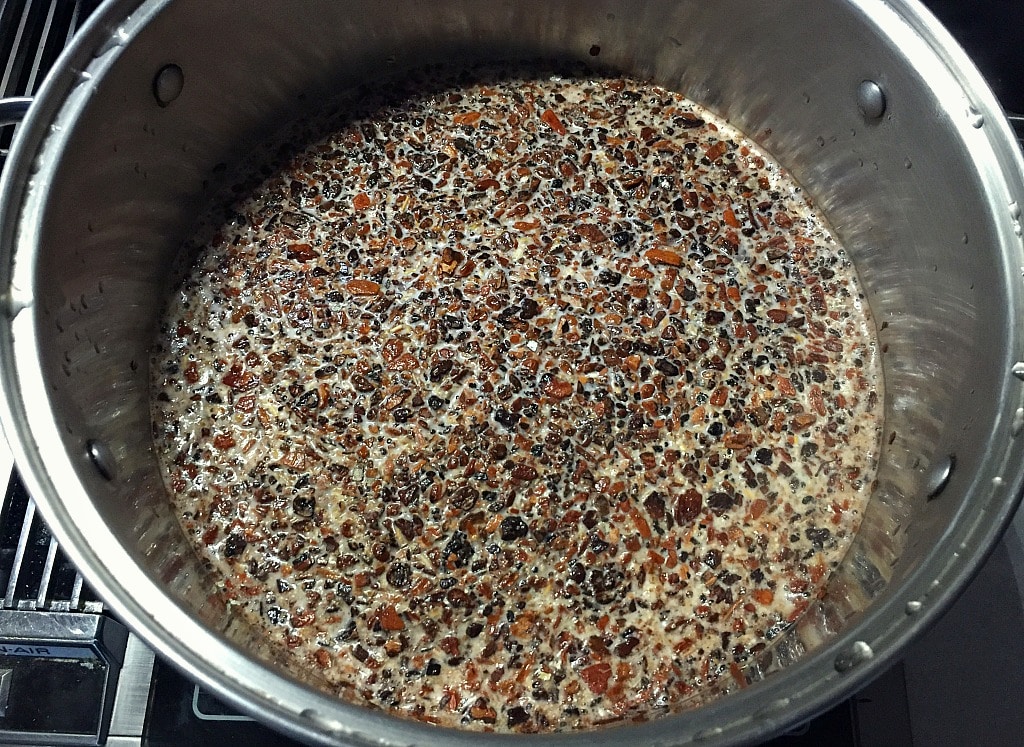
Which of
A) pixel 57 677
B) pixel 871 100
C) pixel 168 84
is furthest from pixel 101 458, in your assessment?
pixel 871 100

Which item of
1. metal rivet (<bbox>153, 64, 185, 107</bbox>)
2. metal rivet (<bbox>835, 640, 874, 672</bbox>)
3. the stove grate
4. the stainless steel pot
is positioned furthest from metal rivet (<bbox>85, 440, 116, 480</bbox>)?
metal rivet (<bbox>835, 640, 874, 672</bbox>)

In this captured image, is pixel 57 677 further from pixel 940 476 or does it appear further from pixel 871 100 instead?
pixel 871 100

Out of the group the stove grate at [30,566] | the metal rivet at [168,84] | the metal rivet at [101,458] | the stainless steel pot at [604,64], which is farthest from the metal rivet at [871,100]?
the stove grate at [30,566]

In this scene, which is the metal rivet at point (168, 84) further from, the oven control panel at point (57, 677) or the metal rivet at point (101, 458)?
the oven control panel at point (57, 677)

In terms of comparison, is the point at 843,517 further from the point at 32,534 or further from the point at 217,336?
the point at 32,534

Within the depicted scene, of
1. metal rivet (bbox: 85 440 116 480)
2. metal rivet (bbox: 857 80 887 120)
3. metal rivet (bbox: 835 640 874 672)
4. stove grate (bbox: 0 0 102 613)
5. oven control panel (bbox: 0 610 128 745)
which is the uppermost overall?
metal rivet (bbox: 857 80 887 120)

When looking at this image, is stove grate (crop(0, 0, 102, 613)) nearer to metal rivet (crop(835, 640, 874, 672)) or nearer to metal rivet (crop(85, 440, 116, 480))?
metal rivet (crop(85, 440, 116, 480))
